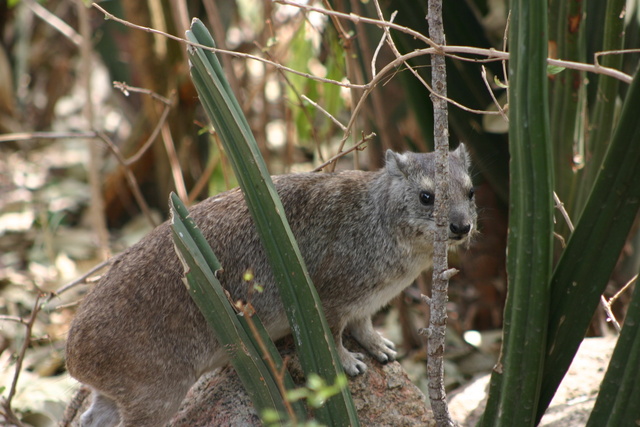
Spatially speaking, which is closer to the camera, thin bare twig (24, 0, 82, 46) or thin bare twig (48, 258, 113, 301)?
thin bare twig (48, 258, 113, 301)

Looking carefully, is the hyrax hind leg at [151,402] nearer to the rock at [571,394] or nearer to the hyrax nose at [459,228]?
the hyrax nose at [459,228]

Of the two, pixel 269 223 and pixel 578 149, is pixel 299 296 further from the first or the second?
pixel 578 149

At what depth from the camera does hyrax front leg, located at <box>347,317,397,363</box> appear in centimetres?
464

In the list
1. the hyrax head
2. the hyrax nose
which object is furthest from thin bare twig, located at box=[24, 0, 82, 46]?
the hyrax nose

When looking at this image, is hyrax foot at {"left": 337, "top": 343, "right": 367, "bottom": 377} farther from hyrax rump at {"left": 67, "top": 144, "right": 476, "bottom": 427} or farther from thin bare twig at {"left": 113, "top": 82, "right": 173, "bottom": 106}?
thin bare twig at {"left": 113, "top": 82, "right": 173, "bottom": 106}

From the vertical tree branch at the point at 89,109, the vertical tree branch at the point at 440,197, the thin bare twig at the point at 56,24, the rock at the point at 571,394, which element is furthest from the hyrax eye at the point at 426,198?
the thin bare twig at the point at 56,24

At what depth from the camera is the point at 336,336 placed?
4.35 m

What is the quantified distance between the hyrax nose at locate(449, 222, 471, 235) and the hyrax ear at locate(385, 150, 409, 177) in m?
0.63

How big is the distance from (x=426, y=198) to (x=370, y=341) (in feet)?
3.44

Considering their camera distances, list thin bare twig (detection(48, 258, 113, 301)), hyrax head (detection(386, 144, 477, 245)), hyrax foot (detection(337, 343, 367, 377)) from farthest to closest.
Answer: thin bare twig (detection(48, 258, 113, 301)), hyrax foot (detection(337, 343, 367, 377)), hyrax head (detection(386, 144, 477, 245))

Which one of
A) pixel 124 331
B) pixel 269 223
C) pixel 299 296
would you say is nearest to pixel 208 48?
pixel 269 223

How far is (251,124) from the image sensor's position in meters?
8.06

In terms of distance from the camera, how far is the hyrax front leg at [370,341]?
15.2 feet

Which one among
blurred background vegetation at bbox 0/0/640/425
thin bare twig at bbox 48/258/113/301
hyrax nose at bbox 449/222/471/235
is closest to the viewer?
hyrax nose at bbox 449/222/471/235
